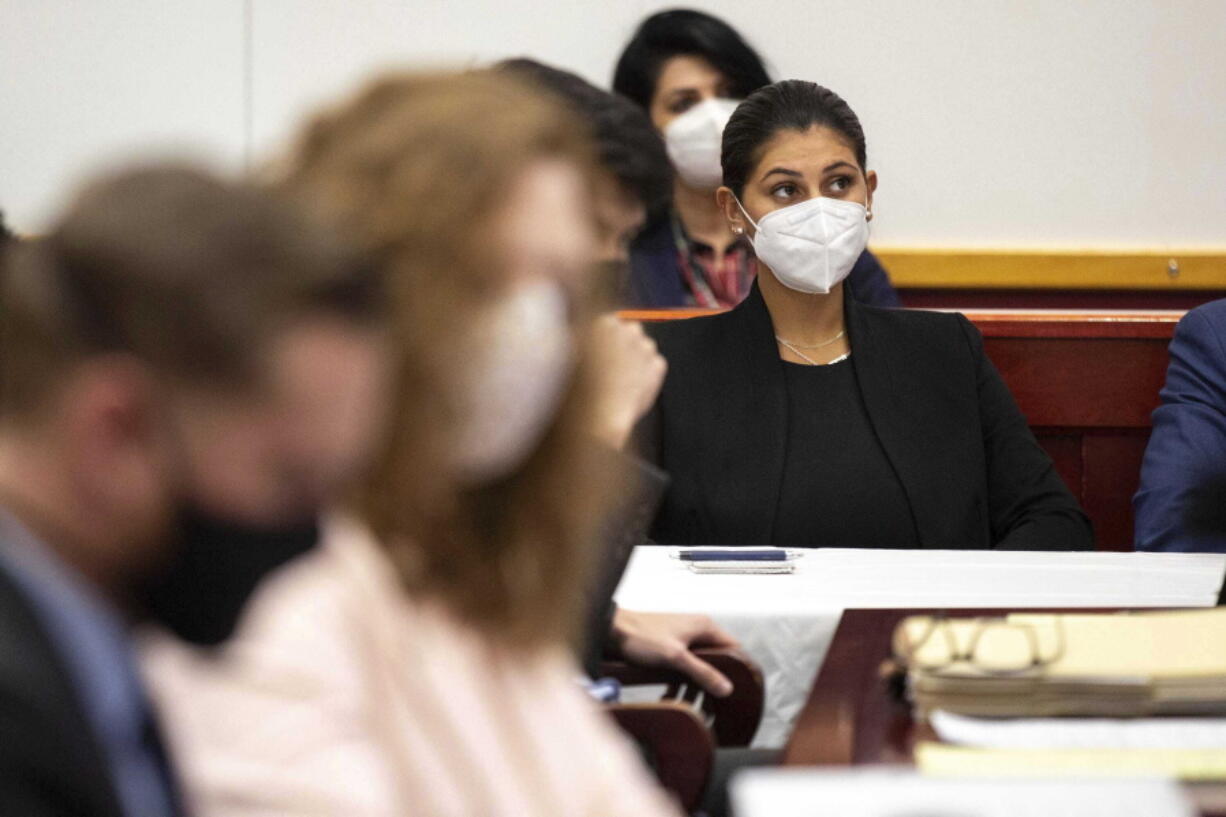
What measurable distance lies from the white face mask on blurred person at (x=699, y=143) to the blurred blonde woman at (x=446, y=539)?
2.37m

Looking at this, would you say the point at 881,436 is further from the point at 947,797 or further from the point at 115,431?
the point at 115,431

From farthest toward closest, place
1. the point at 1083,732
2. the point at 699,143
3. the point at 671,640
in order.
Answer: the point at 699,143, the point at 671,640, the point at 1083,732

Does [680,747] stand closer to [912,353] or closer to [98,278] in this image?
[98,278]

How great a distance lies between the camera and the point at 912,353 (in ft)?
8.05

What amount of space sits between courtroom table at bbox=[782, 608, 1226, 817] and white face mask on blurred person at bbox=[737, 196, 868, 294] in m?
1.05

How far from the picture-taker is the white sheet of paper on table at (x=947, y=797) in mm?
797

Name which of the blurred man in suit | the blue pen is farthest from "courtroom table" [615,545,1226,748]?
the blurred man in suit

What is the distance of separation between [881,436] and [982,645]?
1230 millimetres

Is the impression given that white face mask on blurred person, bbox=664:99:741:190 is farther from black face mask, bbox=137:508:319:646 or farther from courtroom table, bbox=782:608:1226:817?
black face mask, bbox=137:508:319:646

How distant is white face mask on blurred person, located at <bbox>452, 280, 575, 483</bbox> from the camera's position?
0.81 meters

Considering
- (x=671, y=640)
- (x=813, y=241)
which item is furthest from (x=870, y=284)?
(x=671, y=640)

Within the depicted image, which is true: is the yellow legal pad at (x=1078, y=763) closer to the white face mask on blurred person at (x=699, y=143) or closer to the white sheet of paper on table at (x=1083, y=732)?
the white sheet of paper on table at (x=1083, y=732)

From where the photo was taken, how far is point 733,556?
6.41 ft

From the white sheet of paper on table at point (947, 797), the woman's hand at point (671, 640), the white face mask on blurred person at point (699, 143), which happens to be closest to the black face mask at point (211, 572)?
the white sheet of paper on table at point (947, 797)
